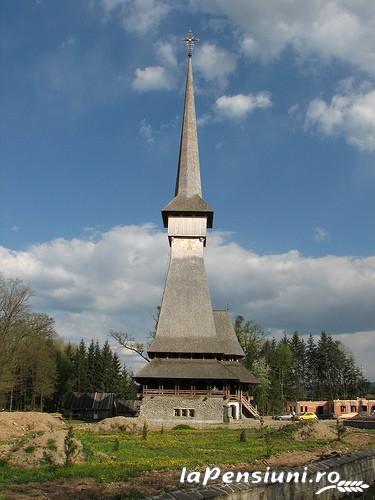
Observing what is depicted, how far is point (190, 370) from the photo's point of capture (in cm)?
3978

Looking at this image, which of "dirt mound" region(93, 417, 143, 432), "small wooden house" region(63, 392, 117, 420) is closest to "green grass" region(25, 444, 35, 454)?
"dirt mound" region(93, 417, 143, 432)

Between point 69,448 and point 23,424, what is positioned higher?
point 69,448

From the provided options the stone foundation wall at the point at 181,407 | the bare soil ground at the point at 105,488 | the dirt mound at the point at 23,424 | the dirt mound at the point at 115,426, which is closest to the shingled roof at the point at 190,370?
the stone foundation wall at the point at 181,407

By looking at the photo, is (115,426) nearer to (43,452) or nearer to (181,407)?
(181,407)

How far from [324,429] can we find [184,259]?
82.7ft

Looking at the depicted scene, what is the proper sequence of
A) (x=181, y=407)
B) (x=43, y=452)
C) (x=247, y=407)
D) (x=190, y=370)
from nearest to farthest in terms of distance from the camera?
(x=43, y=452) < (x=181, y=407) < (x=190, y=370) < (x=247, y=407)

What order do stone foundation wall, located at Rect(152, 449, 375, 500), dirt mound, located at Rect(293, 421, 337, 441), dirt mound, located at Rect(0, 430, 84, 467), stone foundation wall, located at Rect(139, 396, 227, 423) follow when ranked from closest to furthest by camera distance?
stone foundation wall, located at Rect(152, 449, 375, 500)
dirt mound, located at Rect(0, 430, 84, 467)
dirt mound, located at Rect(293, 421, 337, 441)
stone foundation wall, located at Rect(139, 396, 227, 423)

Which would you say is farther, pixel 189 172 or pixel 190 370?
pixel 189 172

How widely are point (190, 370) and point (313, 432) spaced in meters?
17.3

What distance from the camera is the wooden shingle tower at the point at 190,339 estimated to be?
1543 inches

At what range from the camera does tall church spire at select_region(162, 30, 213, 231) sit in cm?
4838

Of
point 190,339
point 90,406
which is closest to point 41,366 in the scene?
point 90,406

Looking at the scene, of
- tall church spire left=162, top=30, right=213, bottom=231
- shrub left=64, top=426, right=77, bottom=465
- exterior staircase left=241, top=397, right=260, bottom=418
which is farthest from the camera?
tall church spire left=162, top=30, right=213, bottom=231

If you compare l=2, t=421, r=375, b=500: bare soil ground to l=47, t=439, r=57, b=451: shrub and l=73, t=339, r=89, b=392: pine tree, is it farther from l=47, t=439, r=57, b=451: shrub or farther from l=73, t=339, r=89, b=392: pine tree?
l=73, t=339, r=89, b=392: pine tree
